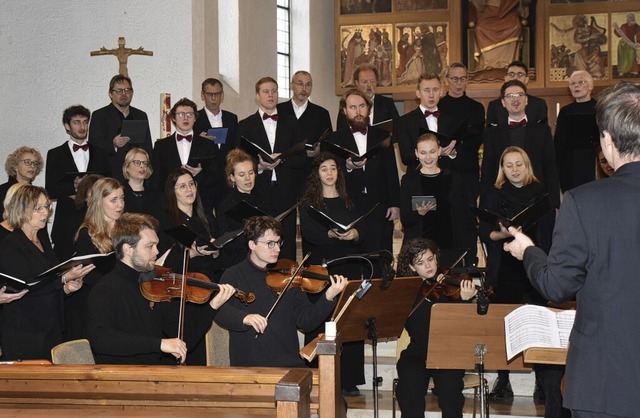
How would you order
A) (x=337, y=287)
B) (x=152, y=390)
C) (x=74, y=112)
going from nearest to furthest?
(x=152, y=390) < (x=337, y=287) < (x=74, y=112)

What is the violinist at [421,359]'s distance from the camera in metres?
5.14

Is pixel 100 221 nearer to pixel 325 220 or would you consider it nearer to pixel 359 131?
pixel 325 220

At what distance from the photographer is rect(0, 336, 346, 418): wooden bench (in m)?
3.58

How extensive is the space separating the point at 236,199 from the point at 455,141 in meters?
1.58

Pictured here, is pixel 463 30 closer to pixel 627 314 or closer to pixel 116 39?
pixel 116 39

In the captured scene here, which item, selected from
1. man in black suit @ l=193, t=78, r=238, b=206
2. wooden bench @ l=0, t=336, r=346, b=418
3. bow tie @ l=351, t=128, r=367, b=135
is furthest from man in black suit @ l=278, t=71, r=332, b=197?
wooden bench @ l=0, t=336, r=346, b=418

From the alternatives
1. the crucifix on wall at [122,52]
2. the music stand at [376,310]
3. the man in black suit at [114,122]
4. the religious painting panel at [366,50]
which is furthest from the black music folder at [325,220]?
the religious painting panel at [366,50]

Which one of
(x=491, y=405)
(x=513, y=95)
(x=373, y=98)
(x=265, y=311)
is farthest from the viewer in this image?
(x=373, y=98)

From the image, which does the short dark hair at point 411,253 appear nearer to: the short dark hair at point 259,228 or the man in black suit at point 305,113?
the short dark hair at point 259,228

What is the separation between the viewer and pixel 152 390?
12.1ft

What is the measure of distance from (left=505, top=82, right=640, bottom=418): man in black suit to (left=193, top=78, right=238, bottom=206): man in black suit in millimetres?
4236

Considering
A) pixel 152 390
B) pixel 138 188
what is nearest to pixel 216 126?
pixel 138 188

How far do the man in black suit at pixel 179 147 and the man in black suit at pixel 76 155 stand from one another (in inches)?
15.3

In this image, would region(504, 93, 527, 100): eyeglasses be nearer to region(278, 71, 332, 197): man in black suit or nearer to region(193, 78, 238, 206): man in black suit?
region(278, 71, 332, 197): man in black suit
